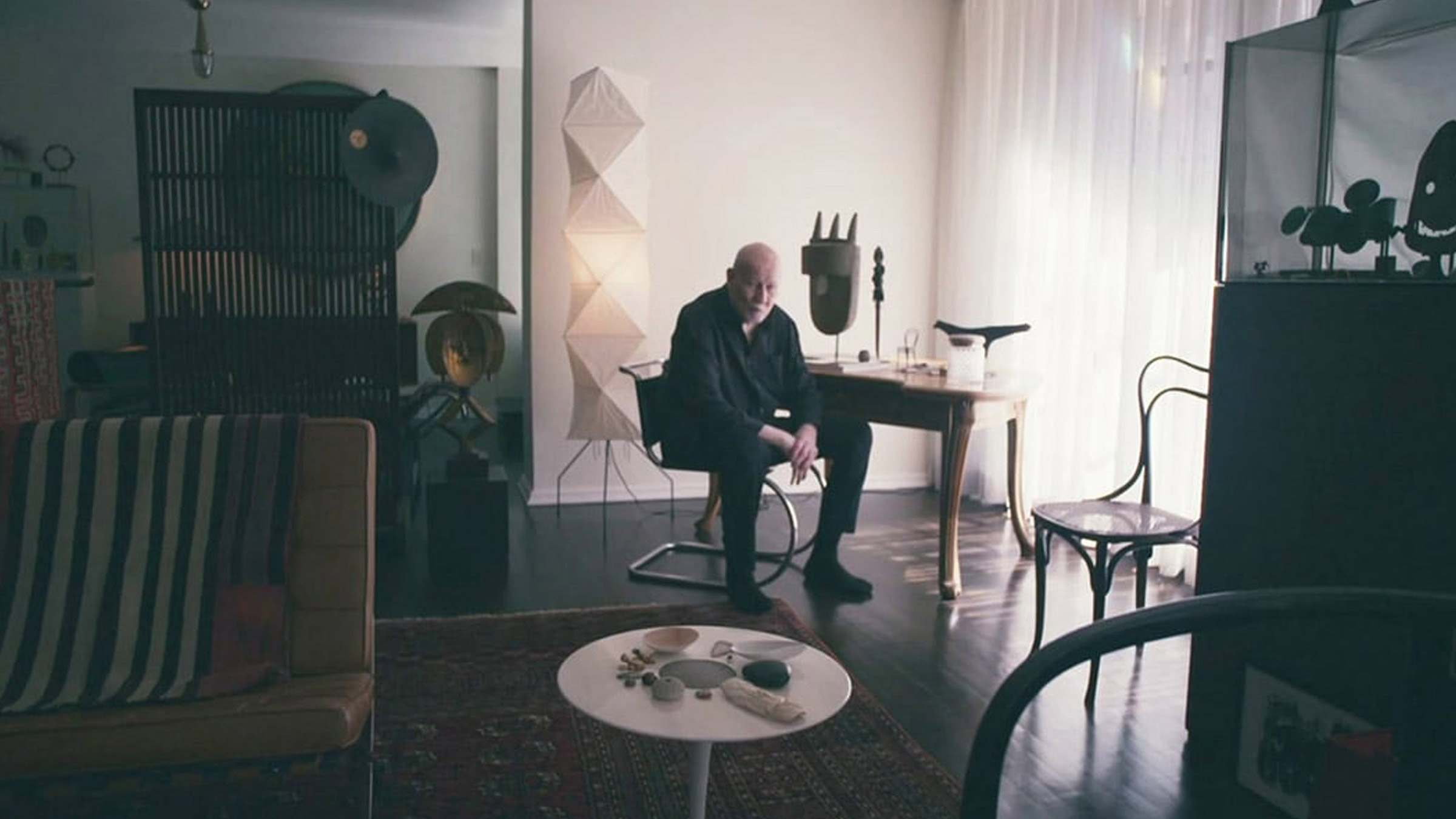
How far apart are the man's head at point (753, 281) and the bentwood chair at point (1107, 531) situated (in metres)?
1.22

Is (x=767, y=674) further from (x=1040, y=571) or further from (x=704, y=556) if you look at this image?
(x=704, y=556)

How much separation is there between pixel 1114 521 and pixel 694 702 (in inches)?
63.0

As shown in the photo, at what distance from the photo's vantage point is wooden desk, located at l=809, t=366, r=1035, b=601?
3.86 metres

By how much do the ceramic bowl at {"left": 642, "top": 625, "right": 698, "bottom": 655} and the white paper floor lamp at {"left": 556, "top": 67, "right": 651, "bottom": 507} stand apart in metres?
2.79

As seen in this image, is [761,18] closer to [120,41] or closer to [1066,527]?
[1066,527]

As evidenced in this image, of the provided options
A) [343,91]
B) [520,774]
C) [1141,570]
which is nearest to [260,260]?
[520,774]

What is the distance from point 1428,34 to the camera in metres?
2.20

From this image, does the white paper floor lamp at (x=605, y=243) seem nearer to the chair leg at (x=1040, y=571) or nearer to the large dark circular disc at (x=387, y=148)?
the large dark circular disc at (x=387, y=148)

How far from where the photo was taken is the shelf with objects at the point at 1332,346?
2162mm

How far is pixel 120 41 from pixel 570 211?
4.84 m

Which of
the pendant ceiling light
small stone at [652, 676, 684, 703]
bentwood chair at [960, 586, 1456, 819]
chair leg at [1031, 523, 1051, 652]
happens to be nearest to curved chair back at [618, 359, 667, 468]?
chair leg at [1031, 523, 1051, 652]

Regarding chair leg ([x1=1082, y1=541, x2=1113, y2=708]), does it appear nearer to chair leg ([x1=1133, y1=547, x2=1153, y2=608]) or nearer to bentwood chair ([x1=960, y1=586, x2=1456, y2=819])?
chair leg ([x1=1133, y1=547, x2=1153, y2=608])

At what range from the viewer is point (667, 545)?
4469 mm

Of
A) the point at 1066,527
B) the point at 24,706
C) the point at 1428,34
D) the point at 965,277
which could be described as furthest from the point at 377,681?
the point at 965,277
